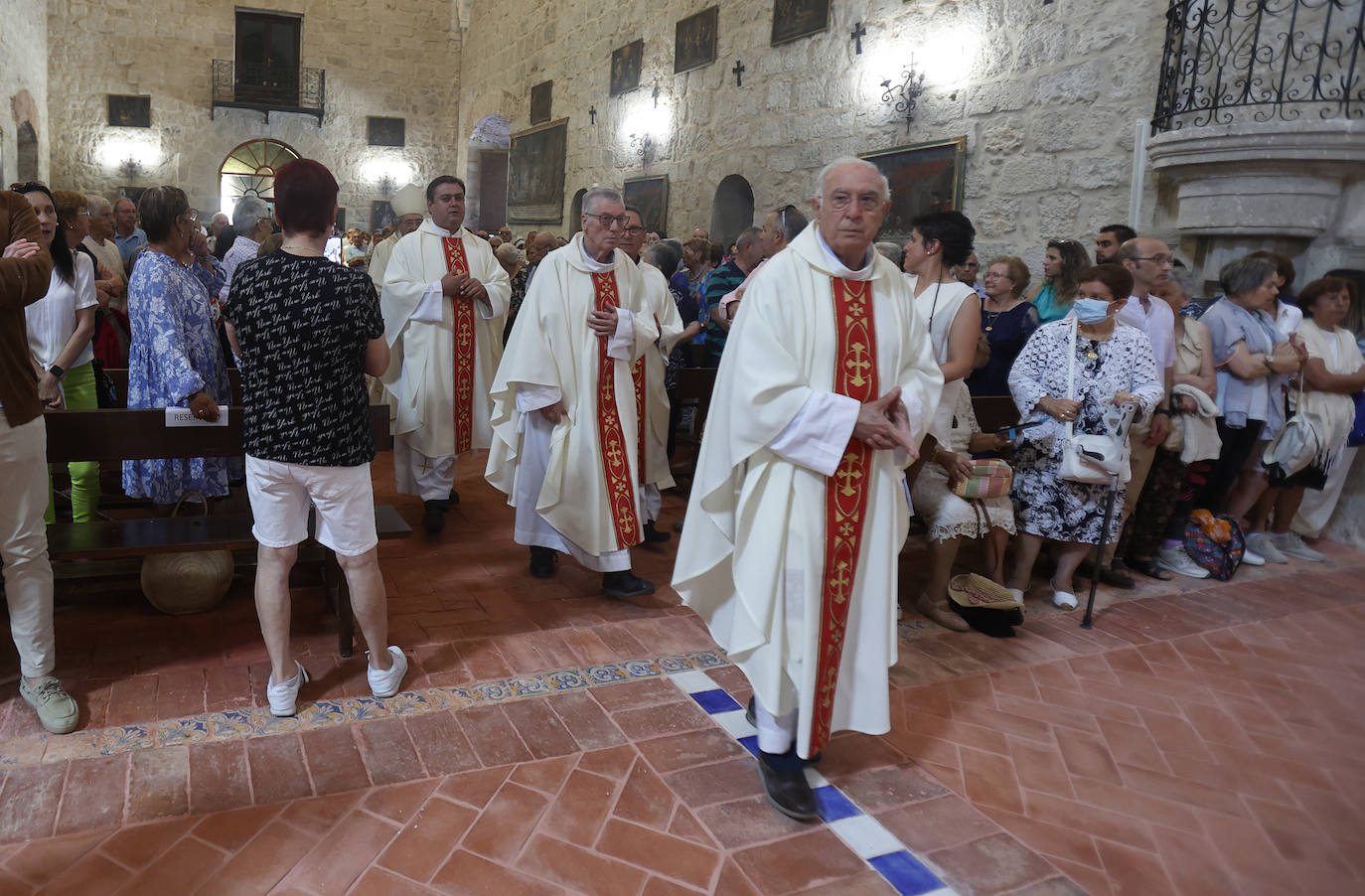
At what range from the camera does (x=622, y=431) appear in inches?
162

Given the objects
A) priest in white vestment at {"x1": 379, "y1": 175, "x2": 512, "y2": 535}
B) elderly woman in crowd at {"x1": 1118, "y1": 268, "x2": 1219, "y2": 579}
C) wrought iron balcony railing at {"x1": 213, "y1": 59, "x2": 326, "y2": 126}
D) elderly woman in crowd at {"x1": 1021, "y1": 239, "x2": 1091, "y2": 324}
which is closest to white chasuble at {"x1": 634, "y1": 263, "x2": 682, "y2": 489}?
priest in white vestment at {"x1": 379, "y1": 175, "x2": 512, "y2": 535}

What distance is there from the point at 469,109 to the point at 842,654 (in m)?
18.9

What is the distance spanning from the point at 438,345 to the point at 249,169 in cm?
1740

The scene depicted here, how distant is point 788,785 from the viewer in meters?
2.59

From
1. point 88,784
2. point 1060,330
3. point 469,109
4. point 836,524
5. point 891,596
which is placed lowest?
point 88,784

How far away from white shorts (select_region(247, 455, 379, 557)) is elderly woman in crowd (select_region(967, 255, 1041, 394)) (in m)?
3.41

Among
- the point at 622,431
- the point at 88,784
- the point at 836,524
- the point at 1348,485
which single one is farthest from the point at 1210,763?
the point at 1348,485

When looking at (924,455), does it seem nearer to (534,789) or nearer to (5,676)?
(534,789)

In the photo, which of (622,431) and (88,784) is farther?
(622,431)

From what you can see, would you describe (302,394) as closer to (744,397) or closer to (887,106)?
(744,397)

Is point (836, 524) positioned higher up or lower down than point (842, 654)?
higher up

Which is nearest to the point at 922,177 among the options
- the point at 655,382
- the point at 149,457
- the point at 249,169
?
the point at 655,382

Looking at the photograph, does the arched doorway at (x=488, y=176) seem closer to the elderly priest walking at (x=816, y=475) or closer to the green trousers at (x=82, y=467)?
the green trousers at (x=82, y=467)

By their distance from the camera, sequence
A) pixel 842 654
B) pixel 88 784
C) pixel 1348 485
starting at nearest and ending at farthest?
pixel 88 784 < pixel 842 654 < pixel 1348 485
